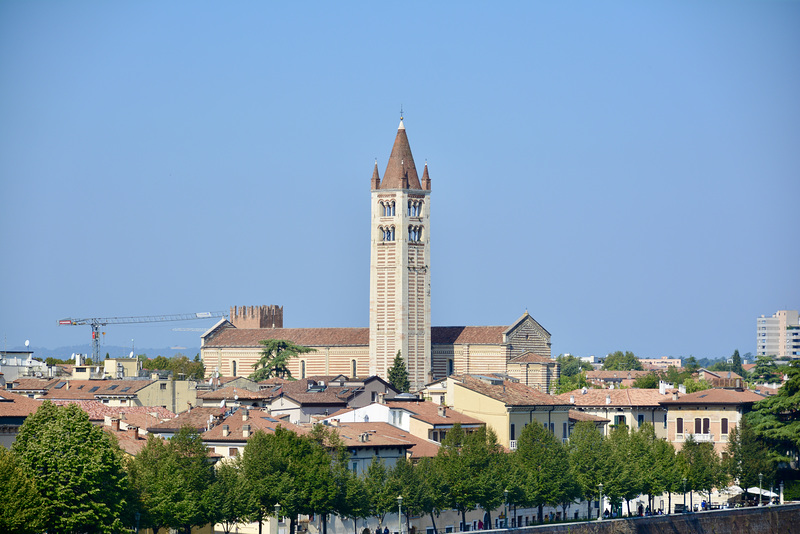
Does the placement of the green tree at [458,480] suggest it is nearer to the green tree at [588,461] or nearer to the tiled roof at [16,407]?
the green tree at [588,461]

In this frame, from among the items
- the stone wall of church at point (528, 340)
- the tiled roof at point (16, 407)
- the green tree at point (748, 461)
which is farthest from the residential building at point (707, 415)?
the stone wall of church at point (528, 340)

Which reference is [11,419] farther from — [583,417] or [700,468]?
[583,417]

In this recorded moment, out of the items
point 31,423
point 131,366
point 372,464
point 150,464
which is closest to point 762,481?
point 372,464

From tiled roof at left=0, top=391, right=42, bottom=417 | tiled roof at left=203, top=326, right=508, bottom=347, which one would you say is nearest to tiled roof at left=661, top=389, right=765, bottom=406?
tiled roof at left=203, top=326, right=508, bottom=347

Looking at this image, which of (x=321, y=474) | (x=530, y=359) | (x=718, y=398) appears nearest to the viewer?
(x=321, y=474)

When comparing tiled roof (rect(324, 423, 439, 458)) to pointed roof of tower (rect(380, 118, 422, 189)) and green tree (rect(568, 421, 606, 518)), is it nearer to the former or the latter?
green tree (rect(568, 421, 606, 518))

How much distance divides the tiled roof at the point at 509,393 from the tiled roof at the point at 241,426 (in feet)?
45.1

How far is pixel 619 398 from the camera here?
98.6 m

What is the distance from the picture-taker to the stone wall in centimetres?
6462

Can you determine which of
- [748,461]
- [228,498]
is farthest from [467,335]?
[228,498]

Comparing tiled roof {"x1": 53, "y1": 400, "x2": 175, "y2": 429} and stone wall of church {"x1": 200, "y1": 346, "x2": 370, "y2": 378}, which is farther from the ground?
stone wall of church {"x1": 200, "y1": 346, "x2": 370, "y2": 378}

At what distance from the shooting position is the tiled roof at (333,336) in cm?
13838

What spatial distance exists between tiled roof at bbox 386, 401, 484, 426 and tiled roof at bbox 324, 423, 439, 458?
5.17ft

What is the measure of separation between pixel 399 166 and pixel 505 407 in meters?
59.7
